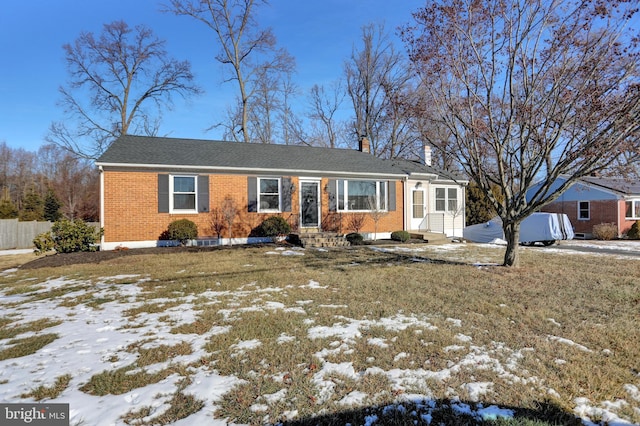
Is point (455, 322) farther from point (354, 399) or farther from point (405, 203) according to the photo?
point (405, 203)

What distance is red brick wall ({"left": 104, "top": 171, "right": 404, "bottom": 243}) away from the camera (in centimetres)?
1166

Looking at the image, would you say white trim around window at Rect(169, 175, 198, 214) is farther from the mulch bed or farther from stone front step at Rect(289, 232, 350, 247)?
stone front step at Rect(289, 232, 350, 247)

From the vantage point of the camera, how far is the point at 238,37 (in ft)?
76.8

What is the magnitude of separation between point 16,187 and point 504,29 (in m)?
45.4

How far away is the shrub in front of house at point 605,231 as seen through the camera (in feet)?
64.2

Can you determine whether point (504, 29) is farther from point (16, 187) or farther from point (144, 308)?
point (16, 187)

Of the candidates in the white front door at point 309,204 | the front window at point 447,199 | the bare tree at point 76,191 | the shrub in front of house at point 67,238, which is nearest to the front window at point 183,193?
the shrub in front of house at point 67,238

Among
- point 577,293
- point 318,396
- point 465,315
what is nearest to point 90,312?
point 318,396

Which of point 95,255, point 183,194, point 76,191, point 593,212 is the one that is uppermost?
point 76,191

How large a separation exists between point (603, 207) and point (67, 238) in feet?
94.8

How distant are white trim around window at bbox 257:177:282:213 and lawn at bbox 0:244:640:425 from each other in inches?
262

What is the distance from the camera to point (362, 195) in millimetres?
15234

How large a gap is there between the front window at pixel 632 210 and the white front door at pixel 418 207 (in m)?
15.4

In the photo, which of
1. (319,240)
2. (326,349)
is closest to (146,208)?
(319,240)
